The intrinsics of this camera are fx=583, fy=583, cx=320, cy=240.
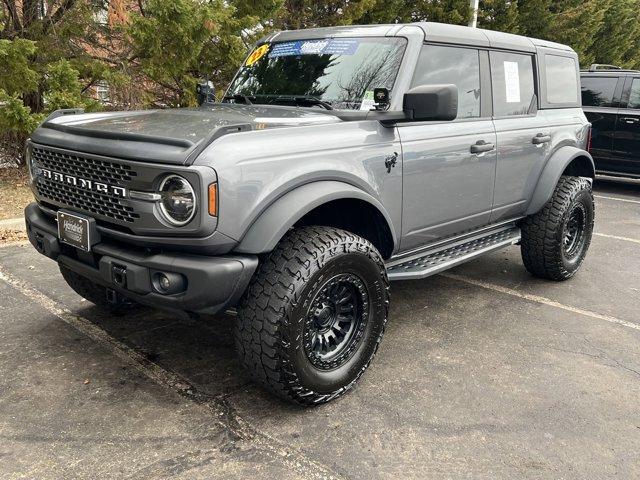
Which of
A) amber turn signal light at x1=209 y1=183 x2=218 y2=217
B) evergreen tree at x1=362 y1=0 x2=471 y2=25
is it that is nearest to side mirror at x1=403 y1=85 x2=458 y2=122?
amber turn signal light at x1=209 y1=183 x2=218 y2=217

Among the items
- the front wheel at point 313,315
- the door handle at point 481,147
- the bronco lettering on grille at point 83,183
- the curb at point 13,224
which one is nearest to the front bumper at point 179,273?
the front wheel at point 313,315

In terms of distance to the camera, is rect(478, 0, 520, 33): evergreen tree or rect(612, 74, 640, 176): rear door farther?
rect(478, 0, 520, 33): evergreen tree

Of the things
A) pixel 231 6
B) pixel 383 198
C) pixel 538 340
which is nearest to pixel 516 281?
pixel 538 340

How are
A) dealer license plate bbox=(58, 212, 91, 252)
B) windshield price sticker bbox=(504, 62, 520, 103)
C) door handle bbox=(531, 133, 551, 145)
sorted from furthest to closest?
door handle bbox=(531, 133, 551, 145)
windshield price sticker bbox=(504, 62, 520, 103)
dealer license plate bbox=(58, 212, 91, 252)

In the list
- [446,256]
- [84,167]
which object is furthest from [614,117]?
[84,167]

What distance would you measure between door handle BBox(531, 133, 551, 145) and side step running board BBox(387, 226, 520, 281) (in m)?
0.72

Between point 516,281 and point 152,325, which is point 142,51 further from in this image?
point 516,281

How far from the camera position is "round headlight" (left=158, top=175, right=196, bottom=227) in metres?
2.45

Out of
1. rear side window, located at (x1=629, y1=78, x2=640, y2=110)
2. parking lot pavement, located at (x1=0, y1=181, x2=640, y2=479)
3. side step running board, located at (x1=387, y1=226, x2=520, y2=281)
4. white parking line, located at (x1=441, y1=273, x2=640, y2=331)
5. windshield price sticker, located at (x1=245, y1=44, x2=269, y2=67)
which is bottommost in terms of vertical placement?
white parking line, located at (x1=441, y1=273, x2=640, y2=331)

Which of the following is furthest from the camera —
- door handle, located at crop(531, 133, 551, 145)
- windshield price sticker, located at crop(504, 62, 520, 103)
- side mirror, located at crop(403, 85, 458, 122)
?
door handle, located at crop(531, 133, 551, 145)

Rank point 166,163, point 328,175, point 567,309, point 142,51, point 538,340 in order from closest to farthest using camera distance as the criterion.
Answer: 1. point 166,163
2. point 328,175
3. point 538,340
4. point 567,309
5. point 142,51

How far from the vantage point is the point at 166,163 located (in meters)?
2.47

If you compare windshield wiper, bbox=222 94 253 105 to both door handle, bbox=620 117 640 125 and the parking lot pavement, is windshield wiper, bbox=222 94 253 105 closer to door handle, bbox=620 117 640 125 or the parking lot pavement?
the parking lot pavement

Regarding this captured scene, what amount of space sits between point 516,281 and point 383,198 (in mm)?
2304
